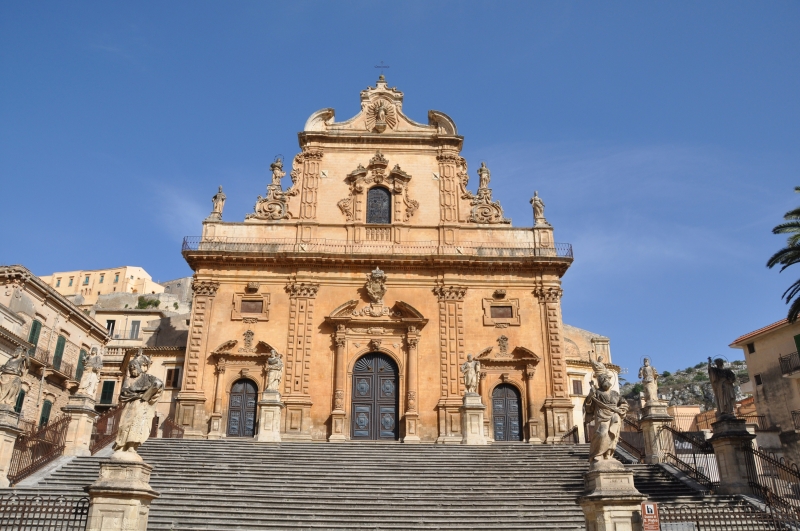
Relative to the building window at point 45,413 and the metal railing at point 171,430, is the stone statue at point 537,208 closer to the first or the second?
the metal railing at point 171,430

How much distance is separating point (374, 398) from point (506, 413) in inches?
202

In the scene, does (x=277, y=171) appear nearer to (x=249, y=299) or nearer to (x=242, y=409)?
(x=249, y=299)

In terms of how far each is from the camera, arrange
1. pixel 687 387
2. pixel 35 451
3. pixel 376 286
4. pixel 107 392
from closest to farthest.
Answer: pixel 35 451 → pixel 376 286 → pixel 107 392 → pixel 687 387

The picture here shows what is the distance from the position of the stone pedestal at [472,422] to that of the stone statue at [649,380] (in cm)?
→ 505

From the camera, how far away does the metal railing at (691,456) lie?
16797 millimetres

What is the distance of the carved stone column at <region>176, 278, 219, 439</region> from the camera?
970 inches

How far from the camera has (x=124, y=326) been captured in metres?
45.0

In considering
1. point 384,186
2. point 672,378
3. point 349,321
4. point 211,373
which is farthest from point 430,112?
point 672,378

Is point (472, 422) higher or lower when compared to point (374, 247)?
lower

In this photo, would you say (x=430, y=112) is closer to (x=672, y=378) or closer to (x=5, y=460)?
(x=5, y=460)

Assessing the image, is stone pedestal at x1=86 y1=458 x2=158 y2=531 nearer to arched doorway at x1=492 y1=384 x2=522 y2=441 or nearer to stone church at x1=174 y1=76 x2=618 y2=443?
stone church at x1=174 y1=76 x2=618 y2=443

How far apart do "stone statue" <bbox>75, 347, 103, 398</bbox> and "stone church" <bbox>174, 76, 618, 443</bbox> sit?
490 centimetres

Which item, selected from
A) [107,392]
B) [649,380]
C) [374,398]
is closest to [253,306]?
[374,398]

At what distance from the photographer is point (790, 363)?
3108 centimetres
